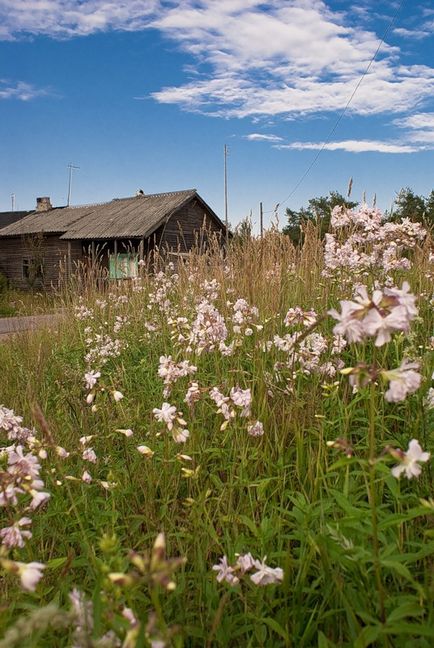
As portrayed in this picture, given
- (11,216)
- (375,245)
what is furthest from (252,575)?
(11,216)

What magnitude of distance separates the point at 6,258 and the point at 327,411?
111 ft

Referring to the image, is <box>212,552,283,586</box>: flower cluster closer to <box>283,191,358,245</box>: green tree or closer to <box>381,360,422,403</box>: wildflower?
<box>381,360,422,403</box>: wildflower

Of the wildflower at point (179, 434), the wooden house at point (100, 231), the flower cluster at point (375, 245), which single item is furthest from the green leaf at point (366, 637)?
the wooden house at point (100, 231)

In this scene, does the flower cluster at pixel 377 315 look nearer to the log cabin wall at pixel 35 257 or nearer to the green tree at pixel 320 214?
the green tree at pixel 320 214

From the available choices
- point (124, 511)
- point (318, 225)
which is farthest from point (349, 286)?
point (124, 511)

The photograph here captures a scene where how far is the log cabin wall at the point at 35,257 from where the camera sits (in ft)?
96.7

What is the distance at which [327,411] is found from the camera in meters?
3.19

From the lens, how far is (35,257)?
28312 millimetres

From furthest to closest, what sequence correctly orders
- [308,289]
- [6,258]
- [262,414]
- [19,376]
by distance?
[6,258]
[19,376]
[308,289]
[262,414]

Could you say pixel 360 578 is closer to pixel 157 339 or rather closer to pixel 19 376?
pixel 157 339

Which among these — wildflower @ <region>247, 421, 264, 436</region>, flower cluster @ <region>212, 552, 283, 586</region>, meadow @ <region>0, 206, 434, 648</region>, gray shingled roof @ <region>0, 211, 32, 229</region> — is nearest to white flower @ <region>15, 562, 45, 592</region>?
meadow @ <region>0, 206, 434, 648</region>

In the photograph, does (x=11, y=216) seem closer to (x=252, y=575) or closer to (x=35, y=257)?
(x=35, y=257)

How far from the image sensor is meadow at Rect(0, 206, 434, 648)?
1241mm

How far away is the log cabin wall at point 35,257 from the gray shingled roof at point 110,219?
0.70 m
